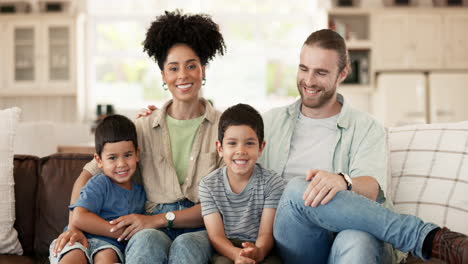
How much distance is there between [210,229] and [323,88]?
2.34 feet

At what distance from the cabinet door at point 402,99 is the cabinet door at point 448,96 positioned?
5.0 inches

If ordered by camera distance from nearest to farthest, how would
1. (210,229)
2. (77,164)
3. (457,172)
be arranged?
(210,229), (457,172), (77,164)

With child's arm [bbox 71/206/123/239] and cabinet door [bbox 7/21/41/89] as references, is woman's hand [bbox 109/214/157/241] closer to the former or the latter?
child's arm [bbox 71/206/123/239]

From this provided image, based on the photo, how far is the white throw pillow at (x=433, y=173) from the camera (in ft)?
6.51

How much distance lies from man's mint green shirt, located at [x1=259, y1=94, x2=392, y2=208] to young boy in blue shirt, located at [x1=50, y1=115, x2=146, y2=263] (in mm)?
521

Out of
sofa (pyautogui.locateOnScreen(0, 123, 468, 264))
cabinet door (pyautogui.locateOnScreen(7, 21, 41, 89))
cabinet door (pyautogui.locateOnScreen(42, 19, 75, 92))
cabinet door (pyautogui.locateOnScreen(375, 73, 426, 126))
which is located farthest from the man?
cabinet door (pyautogui.locateOnScreen(7, 21, 41, 89))

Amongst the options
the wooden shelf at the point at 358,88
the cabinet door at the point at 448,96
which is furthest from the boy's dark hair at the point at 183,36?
the cabinet door at the point at 448,96

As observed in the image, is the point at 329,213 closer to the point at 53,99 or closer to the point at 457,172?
the point at 457,172

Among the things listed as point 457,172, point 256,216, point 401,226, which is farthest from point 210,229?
point 457,172

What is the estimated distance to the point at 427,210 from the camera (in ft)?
6.64

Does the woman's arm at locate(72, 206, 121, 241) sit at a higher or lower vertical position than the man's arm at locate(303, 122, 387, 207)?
lower

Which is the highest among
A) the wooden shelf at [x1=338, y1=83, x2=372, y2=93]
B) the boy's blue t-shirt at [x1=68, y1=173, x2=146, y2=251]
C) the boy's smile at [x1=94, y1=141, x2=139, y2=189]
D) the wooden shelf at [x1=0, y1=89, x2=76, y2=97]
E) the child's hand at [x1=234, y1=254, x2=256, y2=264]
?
the wooden shelf at [x1=338, y1=83, x2=372, y2=93]

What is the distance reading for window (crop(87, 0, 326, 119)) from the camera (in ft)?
22.5

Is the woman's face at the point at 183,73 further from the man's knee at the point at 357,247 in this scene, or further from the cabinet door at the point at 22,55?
the cabinet door at the point at 22,55
